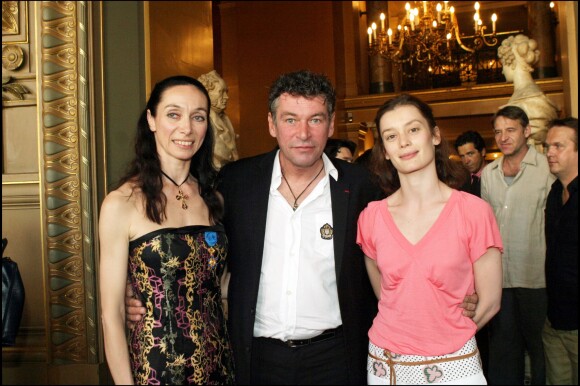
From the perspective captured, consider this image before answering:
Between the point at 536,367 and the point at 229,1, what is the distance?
26.9 feet

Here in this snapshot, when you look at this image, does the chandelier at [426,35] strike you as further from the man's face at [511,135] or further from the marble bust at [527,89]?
the man's face at [511,135]

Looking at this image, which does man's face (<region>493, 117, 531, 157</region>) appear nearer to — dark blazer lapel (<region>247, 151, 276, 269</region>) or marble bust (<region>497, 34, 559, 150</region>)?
marble bust (<region>497, 34, 559, 150</region>)

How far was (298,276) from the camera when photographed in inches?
97.7

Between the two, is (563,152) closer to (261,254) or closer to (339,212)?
(339,212)

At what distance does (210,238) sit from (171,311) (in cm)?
31

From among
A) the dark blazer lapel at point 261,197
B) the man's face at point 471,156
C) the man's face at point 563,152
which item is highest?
the man's face at point 471,156

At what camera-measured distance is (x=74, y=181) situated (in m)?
4.11

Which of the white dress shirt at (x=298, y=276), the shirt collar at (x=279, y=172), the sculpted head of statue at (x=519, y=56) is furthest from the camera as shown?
the sculpted head of statue at (x=519, y=56)

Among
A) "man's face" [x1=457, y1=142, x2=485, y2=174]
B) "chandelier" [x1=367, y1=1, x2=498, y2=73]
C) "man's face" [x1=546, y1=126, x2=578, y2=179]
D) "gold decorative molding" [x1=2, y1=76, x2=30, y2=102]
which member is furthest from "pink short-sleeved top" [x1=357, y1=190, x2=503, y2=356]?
"chandelier" [x1=367, y1=1, x2=498, y2=73]

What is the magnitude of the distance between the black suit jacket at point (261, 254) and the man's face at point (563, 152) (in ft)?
4.28

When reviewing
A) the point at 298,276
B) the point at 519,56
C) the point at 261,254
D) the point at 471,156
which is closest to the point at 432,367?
the point at 298,276

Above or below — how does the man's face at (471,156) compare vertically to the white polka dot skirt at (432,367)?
above

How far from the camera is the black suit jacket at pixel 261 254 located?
249 centimetres

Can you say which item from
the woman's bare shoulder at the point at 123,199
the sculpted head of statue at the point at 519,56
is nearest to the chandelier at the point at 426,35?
the sculpted head of statue at the point at 519,56
